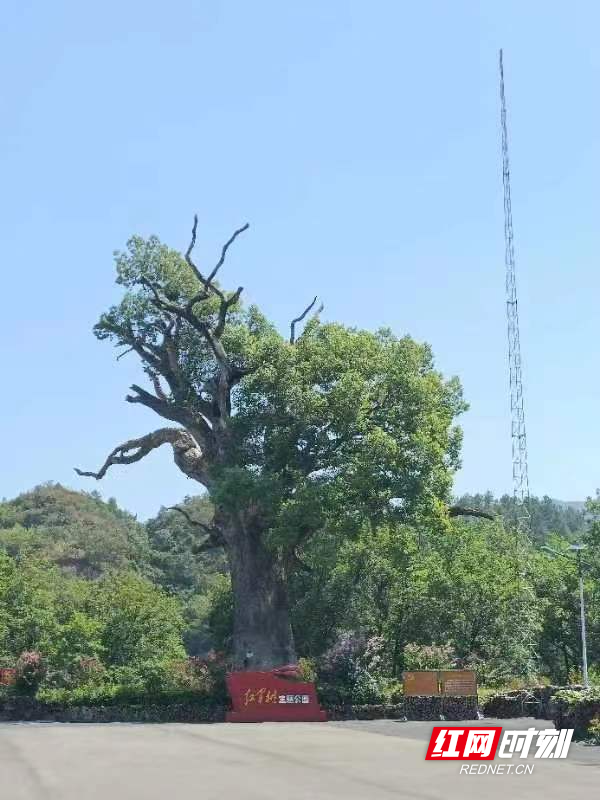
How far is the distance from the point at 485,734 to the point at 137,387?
86.2 ft

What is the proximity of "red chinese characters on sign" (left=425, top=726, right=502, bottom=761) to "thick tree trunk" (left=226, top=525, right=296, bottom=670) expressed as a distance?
17.3 meters

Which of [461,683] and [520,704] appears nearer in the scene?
[520,704]

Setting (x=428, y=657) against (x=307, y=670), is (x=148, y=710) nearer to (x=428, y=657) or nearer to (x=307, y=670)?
(x=307, y=670)

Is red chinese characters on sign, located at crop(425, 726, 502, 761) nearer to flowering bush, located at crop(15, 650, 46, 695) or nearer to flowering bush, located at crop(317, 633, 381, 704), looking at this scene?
flowering bush, located at crop(317, 633, 381, 704)

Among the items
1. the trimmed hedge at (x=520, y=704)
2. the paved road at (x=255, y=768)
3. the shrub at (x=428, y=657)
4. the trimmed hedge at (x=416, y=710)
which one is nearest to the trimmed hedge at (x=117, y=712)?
the trimmed hedge at (x=416, y=710)

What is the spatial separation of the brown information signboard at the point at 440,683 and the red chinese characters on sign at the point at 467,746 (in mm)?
9890

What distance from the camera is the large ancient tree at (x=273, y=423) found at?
37.4 m

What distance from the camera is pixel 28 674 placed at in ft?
128

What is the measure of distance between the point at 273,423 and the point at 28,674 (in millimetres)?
13105

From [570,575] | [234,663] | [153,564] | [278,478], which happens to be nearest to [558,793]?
[278,478]

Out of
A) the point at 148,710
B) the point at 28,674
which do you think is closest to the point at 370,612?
the point at 148,710

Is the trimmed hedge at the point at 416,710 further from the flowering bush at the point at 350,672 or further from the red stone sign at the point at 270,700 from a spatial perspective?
the red stone sign at the point at 270,700

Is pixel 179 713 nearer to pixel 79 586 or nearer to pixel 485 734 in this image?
pixel 485 734

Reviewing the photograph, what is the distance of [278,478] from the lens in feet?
125
